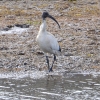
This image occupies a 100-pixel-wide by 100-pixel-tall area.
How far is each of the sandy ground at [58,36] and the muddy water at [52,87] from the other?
2.17 ft

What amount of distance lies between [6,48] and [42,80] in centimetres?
248

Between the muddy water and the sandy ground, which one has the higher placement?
the sandy ground

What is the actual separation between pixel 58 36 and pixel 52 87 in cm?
408

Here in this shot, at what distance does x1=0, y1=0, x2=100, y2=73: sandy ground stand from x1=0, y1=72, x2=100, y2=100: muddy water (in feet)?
2.17

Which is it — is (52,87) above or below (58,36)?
below

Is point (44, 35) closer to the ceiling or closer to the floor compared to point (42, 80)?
closer to the ceiling

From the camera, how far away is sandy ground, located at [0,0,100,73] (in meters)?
10.8

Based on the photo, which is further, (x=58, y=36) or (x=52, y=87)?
(x=58, y=36)

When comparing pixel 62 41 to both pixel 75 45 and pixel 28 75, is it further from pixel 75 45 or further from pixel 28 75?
pixel 28 75

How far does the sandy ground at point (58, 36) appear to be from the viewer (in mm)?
10797

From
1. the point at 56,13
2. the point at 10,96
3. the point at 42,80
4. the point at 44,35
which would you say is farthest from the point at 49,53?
the point at 56,13

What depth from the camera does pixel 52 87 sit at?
9.10 meters

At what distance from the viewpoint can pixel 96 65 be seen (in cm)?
1080

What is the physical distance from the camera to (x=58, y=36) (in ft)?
42.8
